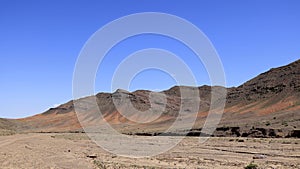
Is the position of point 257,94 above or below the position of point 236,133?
above

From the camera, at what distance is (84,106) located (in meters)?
111

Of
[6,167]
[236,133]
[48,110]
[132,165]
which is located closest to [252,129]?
[236,133]

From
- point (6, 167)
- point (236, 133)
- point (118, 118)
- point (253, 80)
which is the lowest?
point (6, 167)

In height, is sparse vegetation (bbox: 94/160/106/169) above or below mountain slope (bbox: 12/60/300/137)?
below

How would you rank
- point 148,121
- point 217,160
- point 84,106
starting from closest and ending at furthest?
point 217,160 < point 148,121 < point 84,106

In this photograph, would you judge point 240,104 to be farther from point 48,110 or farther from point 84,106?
point 48,110

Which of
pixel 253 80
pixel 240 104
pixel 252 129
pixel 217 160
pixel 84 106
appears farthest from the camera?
pixel 84 106

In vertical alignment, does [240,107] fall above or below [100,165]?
above

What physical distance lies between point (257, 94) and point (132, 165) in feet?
213

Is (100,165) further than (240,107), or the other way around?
(240,107)

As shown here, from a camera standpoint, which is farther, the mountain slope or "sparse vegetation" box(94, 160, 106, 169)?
the mountain slope

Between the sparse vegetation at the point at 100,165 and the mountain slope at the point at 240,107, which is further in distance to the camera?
the mountain slope at the point at 240,107

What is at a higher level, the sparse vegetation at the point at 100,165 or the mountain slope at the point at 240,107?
the mountain slope at the point at 240,107

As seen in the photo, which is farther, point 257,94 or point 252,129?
point 257,94
